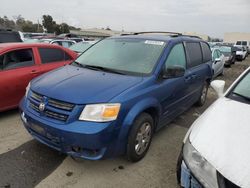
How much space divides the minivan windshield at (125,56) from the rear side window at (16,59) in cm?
150

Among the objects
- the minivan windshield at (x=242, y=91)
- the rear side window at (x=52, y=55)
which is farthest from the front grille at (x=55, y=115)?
the rear side window at (x=52, y=55)

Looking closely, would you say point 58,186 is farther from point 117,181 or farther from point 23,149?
point 23,149

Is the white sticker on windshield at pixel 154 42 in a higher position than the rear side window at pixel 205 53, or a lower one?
higher

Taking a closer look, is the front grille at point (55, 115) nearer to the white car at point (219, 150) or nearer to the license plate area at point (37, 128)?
the license plate area at point (37, 128)

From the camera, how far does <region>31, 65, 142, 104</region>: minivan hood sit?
2.86 meters

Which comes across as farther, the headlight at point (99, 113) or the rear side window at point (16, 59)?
the rear side window at point (16, 59)

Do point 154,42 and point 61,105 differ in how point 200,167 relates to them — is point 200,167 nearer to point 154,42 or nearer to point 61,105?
point 61,105

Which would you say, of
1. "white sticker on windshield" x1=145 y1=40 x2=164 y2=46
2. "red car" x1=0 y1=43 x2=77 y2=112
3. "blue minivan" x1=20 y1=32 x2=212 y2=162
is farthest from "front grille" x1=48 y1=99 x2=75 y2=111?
"red car" x1=0 y1=43 x2=77 y2=112

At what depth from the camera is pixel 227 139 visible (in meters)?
2.03

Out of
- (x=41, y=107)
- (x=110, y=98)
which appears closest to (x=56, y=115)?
(x=41, y=107)

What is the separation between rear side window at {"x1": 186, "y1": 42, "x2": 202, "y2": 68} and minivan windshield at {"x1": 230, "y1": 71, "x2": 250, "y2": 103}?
1620 mm

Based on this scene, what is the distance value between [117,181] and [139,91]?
3.76ft

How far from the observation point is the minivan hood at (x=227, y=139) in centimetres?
174

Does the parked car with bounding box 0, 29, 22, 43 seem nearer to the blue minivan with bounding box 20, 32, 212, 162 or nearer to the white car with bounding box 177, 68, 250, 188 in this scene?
the blue minivan with bounding box 20, 32, 212, 162
